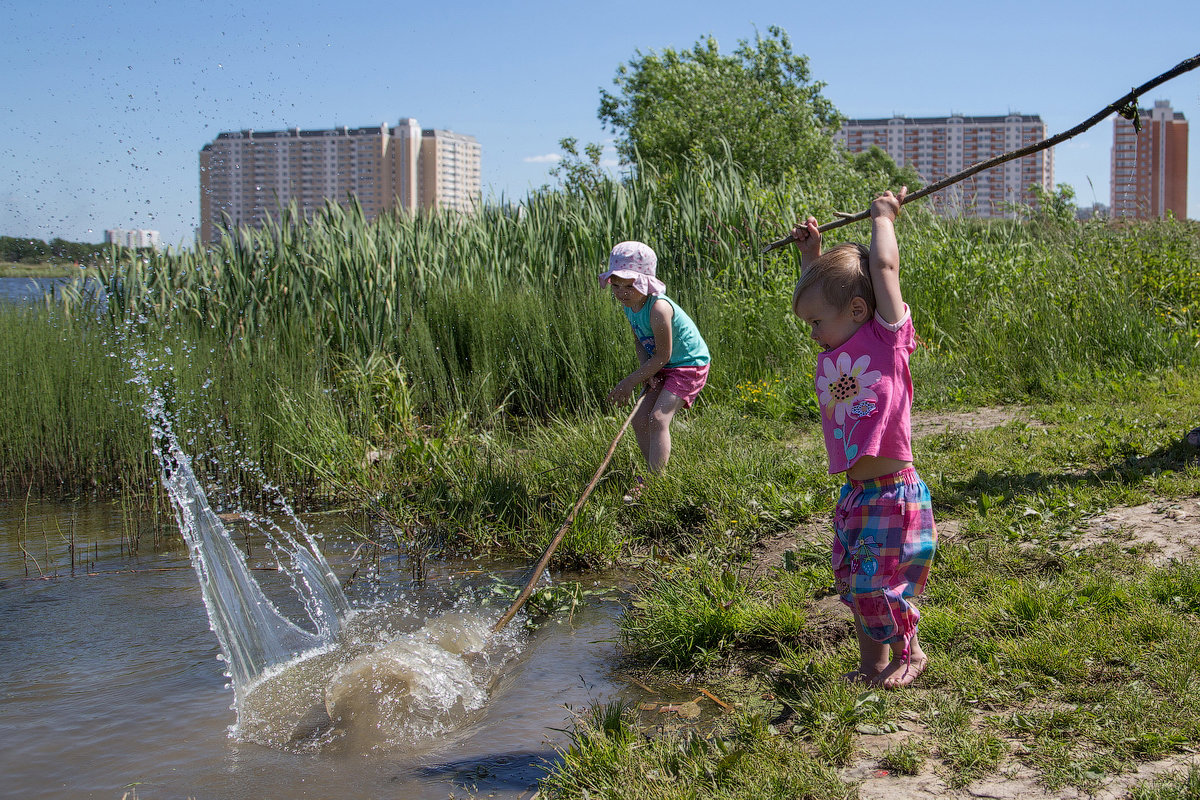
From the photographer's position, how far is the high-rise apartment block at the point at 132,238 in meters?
9.62

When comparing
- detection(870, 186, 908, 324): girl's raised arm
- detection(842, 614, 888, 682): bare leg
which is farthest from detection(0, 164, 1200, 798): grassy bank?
detection(870, 186, 908, 324): girl's raised arm

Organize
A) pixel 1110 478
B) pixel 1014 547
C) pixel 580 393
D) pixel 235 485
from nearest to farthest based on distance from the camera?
pixel 1014 547, pixel 1110 478, pixel 235 485, pixel 580 393

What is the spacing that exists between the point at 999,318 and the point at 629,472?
15.9ft

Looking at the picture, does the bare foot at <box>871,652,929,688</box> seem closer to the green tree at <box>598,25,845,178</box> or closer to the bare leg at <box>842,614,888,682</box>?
the bare leg at <box>842,614,888,682</box>

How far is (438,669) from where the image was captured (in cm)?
372

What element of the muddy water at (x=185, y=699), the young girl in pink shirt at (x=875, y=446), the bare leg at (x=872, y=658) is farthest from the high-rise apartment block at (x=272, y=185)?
the bare leg at (x=872, y=658)

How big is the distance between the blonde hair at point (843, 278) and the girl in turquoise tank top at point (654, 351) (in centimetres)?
246

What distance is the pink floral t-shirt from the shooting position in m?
2.84

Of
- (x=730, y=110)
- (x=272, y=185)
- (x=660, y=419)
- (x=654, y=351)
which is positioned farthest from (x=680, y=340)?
(x=730, y=110)

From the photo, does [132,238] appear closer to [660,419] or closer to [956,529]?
[660,419]

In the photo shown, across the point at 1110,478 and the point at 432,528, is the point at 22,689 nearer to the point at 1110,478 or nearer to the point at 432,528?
the point at 432,528

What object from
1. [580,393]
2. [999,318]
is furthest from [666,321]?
[999,318]

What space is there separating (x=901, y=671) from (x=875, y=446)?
77cm

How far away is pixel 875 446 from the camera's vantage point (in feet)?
9.17
